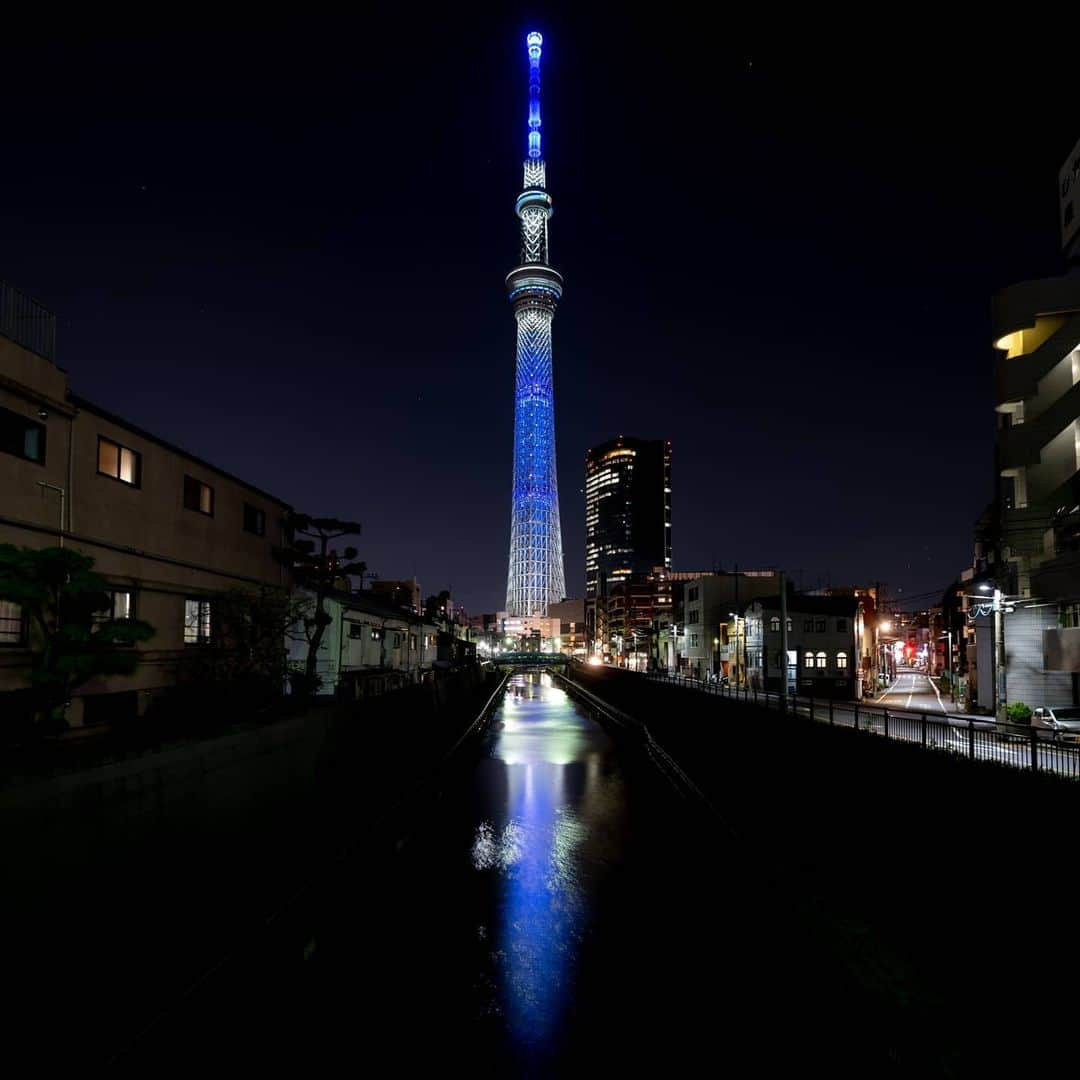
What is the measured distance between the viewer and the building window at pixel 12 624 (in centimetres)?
1323

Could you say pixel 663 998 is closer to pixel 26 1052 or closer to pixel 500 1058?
pixel 500 1058

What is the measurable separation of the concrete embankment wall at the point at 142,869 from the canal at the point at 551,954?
1621 millimetres

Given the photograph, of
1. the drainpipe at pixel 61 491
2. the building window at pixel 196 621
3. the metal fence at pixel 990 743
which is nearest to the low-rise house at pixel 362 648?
the building window at pixel 196 621

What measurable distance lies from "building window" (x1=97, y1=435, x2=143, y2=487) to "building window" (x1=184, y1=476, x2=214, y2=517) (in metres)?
2.32

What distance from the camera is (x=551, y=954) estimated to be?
401 inches

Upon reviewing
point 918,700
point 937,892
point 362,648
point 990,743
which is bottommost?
point 918,700

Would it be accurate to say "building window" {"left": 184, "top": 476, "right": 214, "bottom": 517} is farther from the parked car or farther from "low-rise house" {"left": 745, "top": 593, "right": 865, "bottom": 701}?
"low-rise house" {"left": 745, "top": 593, "right": 865, "bottom": 701}

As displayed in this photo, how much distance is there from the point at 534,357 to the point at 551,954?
13936cm

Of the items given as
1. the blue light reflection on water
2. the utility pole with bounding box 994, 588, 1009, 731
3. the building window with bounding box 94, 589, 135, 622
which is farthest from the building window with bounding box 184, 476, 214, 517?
the utility pole with bounding box 994, 588, 1009, 731

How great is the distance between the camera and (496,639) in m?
176

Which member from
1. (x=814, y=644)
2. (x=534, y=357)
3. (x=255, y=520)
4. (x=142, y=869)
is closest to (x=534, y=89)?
(x=534, y=357)

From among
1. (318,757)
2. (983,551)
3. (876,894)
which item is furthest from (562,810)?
(983,551)

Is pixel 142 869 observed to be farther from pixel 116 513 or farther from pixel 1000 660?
pixel 1000 660

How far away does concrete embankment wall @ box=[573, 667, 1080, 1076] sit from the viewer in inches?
302
